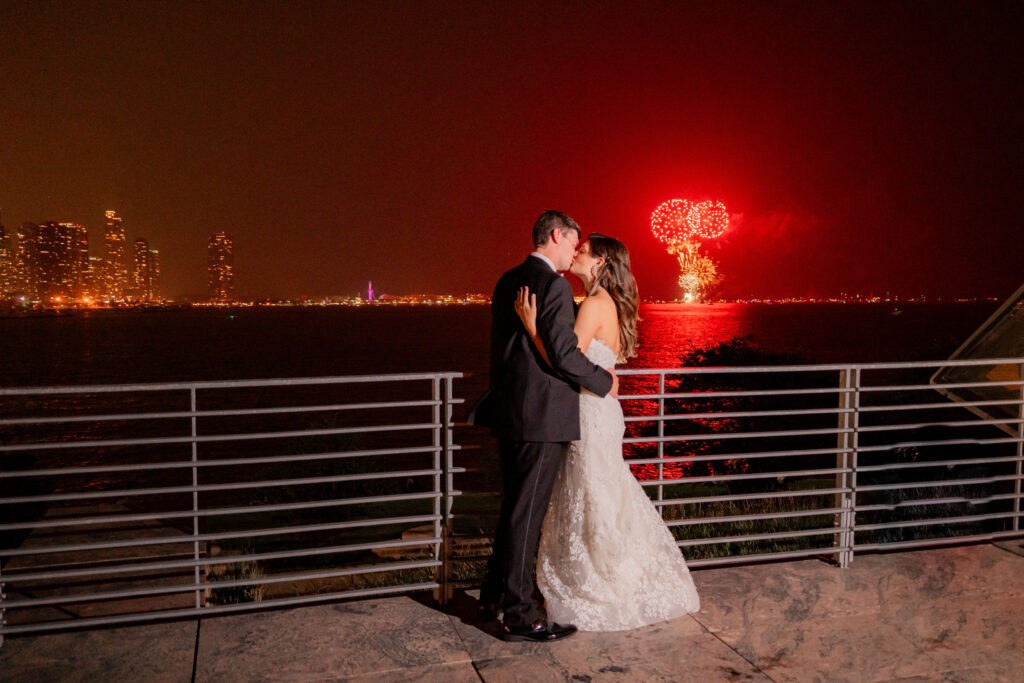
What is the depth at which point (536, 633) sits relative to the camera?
3.85m

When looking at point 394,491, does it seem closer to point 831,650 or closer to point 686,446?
point 686,446

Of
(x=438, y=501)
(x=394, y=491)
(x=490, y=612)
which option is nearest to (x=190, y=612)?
(x=438, y=501)

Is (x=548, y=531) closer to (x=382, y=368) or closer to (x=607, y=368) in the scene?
(x=607, y=368)

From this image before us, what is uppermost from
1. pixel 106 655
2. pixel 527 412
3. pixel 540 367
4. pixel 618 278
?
pixel 618 278

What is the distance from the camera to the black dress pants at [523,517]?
3.84 metres

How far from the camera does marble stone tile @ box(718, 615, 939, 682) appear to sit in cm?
357

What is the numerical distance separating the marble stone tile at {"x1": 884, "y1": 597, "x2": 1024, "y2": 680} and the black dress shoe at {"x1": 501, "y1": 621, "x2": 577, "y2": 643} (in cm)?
178

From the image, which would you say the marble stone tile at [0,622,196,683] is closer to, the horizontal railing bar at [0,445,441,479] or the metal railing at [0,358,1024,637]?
the metal railing at [0,358,1024,637]

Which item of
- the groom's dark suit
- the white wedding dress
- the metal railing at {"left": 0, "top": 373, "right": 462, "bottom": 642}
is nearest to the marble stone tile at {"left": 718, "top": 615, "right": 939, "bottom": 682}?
the white wedding dress

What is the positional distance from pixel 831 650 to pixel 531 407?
190cm

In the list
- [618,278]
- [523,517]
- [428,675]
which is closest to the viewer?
[428,675]

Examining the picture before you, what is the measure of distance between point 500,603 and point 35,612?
670 cm

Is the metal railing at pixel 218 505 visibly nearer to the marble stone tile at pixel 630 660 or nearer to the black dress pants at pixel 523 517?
the black dress pants at pixel 523 517

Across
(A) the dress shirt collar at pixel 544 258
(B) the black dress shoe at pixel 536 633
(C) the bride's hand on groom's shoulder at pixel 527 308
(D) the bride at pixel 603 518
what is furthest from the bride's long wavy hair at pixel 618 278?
(B) the black dress shoe at pixel 536 633
